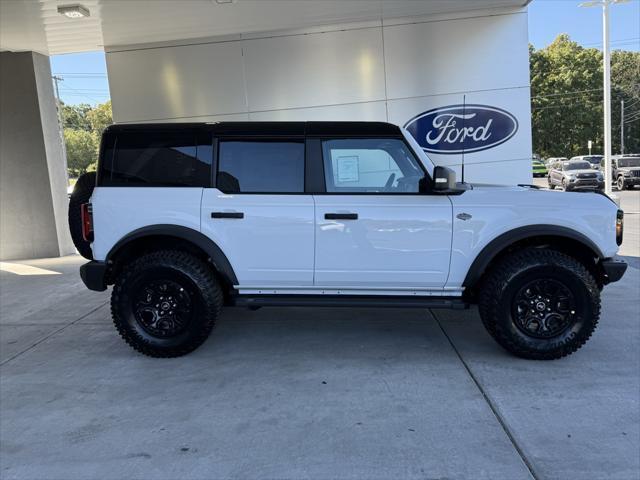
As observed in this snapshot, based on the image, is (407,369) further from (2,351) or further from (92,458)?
(2,351)

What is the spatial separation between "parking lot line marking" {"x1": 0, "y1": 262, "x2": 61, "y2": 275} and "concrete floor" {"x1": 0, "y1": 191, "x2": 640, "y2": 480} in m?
3.59

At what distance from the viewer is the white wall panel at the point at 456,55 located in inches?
318

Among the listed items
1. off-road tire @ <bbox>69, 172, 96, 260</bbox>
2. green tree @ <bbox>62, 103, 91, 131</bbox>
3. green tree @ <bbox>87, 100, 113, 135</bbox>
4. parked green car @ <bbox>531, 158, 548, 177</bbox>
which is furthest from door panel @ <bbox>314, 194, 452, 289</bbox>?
green tree @ <bbox>62, 103, 91, 131</bbox>

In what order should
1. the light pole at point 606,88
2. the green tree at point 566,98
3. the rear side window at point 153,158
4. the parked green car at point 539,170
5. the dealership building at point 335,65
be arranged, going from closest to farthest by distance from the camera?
1. the rear side window at point 153,158
2. the dealership building at point 335,65
3. the light pole at point 606,88
4. the parked green car at point 539,170
5. the green tree at point 566,98

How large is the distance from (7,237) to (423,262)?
9.36 m

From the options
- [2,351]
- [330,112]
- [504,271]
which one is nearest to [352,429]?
[504,271]

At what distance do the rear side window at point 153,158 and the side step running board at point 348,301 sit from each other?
1.24m

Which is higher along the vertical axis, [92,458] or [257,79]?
[257,79]

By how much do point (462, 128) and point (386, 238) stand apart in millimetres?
5041

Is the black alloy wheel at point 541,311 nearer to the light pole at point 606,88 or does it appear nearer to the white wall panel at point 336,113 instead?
the white wall panel at point 336,113

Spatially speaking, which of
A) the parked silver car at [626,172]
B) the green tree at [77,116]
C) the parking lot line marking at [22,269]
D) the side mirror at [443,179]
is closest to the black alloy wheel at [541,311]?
the side mirror at [443,179]

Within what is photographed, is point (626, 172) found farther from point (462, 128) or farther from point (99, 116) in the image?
point (99, 116)

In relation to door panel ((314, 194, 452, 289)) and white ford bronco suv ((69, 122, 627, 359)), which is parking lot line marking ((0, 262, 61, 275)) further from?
door panel ((314, 194, 452, 289))

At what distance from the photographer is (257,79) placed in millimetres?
8688
